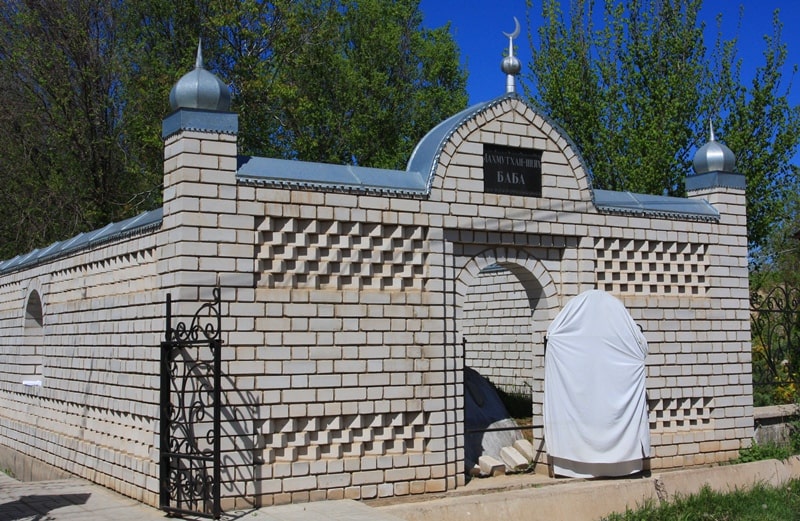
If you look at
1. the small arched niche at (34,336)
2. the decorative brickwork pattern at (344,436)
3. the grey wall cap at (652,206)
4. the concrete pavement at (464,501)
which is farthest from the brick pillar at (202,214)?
the small arched niche at (34,336)

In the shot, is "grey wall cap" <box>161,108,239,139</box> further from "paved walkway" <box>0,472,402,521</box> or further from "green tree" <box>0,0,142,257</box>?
"green tree" <box>0,0,142,257</box>

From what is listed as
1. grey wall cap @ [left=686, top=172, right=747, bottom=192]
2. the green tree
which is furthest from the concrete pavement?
the green tree

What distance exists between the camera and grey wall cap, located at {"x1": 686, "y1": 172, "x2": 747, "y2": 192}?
12.4 meters

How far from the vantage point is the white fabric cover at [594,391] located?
33.9ft

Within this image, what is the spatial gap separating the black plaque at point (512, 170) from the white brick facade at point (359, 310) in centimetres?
9

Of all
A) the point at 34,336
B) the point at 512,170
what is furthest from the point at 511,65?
the point at 34,336

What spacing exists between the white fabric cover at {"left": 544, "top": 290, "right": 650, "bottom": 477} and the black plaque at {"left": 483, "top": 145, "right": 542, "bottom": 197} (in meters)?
1.45

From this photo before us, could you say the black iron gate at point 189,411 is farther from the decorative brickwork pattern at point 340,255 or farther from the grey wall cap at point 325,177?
the grey wall cap at point 325,177

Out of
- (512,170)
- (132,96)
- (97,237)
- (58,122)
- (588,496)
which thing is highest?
(132,96)

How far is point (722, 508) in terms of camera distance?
10055 mm

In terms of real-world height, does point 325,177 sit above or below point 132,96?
below

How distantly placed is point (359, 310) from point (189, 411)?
203cm

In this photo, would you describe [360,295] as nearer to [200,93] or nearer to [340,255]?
[340,255]

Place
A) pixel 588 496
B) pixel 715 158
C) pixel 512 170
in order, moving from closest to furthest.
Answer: pixel 588 496 → pixel 512 170 → pixel 715 158
